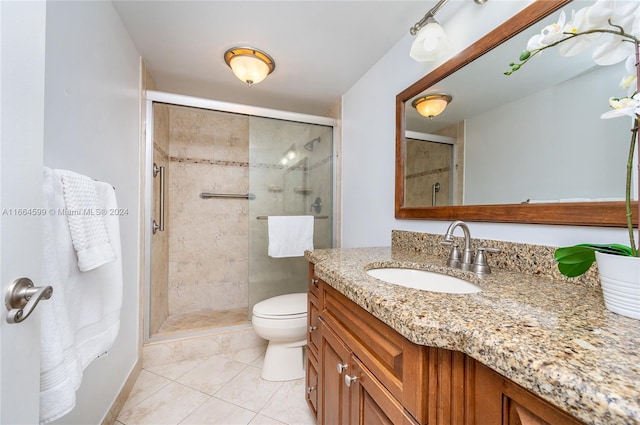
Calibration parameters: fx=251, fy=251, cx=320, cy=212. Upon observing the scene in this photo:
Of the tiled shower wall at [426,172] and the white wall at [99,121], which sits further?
the tiled shower wall at [426,172]

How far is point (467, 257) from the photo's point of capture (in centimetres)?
90

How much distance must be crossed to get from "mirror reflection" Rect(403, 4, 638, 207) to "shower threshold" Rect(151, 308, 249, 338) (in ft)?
5.85

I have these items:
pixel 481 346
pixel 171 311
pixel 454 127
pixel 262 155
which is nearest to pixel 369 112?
pixel 454 127

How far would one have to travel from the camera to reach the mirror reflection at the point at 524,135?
2.27 ft

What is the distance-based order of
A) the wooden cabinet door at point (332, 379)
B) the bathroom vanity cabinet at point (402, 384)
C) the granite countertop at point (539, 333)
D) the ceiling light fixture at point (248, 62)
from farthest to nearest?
the ceiling light fixture at point (248, 62) < the wooden cabinet door at point (332, 379) < the bathroom vanity cabinet at point (402, 384) < the granite countertop at point (539, 333)

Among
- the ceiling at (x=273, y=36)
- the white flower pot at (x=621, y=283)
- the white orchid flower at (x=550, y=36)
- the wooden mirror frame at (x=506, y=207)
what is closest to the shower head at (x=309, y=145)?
the ceiling at (x=273, y=36)

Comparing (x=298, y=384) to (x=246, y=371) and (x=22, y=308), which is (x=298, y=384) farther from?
(x=22, y=308)

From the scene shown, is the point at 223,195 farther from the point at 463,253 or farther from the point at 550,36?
the point at 550,36

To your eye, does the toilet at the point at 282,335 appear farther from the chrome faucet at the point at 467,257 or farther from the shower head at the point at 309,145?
the shower head at the point at 309,145

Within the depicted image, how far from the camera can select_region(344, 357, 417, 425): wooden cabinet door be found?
0.55 m

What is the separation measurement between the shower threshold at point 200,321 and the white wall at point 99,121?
0.35m

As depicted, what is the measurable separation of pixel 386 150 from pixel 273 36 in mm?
941

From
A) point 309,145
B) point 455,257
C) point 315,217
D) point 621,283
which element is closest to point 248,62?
point 309,145

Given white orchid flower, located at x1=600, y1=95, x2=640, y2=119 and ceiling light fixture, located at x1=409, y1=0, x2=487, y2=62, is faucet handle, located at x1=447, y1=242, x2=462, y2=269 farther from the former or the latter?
ceiling light fixture, located at x1=409, y1=0, x2=487, y2=62
